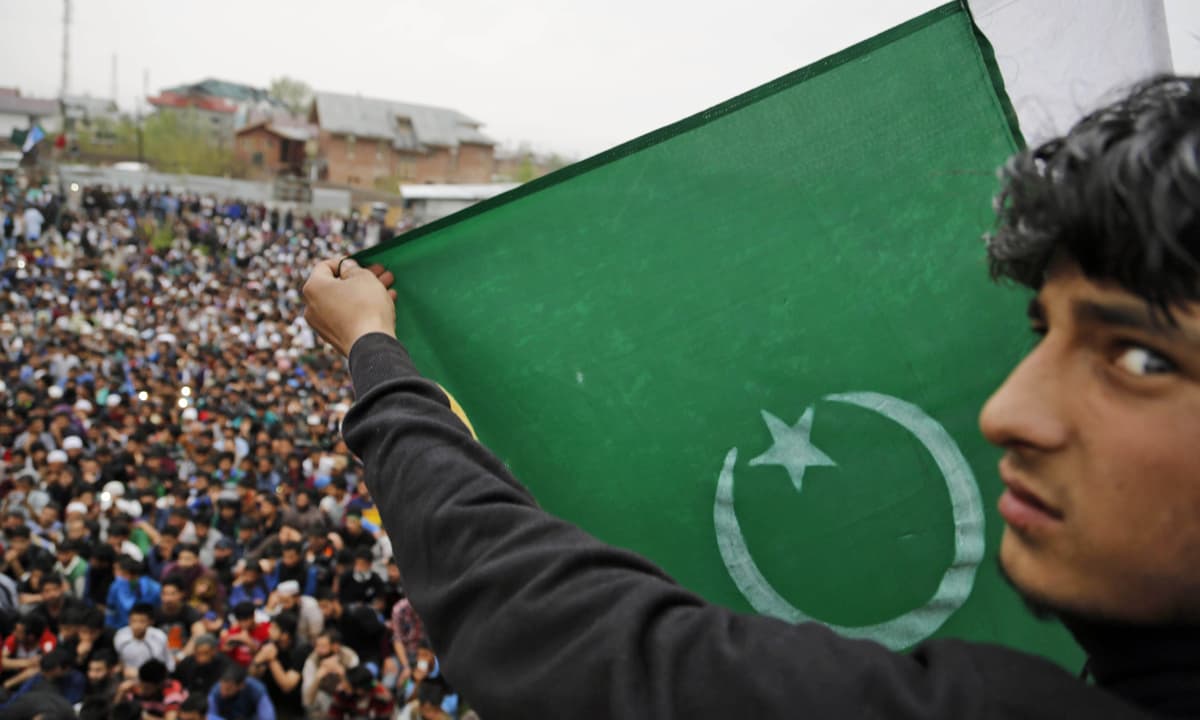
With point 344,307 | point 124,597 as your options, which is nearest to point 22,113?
point 124,597

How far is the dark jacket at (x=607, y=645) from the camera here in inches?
26.8

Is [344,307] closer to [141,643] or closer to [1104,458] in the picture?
[1104,458]

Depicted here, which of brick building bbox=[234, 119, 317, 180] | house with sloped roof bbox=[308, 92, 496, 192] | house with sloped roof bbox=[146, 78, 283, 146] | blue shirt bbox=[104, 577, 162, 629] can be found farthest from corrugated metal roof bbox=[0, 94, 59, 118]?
blue shirt bbox=[104, 577, 162, 629]

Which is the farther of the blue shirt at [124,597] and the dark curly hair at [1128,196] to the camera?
the blue shirt at [124,597]

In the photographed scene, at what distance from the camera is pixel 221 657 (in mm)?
4953

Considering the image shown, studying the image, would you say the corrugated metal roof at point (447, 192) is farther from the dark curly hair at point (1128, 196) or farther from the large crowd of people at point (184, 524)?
the dark curly hair at point (1128, 196)

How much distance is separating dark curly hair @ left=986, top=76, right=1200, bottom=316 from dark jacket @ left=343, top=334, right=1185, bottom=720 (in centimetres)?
30

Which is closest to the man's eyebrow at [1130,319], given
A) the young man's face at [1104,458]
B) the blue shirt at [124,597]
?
the young man's face at [1104,458]

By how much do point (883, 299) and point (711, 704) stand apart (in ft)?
2.89

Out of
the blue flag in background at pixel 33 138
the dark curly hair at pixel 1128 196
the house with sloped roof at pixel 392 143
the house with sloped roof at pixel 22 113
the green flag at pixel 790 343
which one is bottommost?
the house with sloped roof at pixel 392 143

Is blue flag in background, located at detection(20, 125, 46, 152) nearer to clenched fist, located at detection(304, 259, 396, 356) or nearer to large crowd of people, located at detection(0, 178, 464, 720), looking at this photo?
large crowd of people, located at detection(0, 178, 464, 720)

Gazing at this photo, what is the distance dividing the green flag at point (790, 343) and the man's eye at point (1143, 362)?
0.68m

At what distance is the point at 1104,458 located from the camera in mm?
693

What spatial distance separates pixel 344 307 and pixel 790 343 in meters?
0.71
